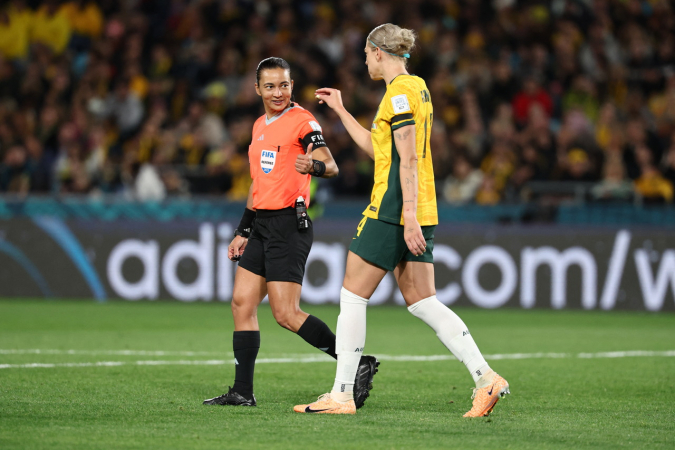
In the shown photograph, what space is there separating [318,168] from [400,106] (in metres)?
0.70

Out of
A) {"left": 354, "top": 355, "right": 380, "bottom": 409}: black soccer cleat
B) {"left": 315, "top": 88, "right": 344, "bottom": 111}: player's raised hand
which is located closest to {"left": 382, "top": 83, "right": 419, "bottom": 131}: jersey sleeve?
{"left": 315, "top": 88, "right": 344, "bottom": 111}: player's raised hand

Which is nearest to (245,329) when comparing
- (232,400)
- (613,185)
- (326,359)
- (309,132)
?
(232,400)

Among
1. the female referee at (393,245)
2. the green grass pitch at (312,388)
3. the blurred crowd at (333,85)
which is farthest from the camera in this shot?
the blurred crowd at (333,85)

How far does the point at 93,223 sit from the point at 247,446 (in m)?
10.5

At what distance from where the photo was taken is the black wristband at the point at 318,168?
19.7 feet

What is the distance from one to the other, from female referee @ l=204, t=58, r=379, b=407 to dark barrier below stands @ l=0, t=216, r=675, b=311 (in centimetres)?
782

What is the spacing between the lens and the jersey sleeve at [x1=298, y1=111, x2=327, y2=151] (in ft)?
20.7

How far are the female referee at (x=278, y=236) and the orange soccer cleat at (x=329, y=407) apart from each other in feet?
0.98

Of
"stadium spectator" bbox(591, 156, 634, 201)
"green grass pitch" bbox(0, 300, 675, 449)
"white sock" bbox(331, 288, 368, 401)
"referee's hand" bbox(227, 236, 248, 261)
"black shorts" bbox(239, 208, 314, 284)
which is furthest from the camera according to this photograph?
"stadium spectator" bbox(591, 156, 634, 201)

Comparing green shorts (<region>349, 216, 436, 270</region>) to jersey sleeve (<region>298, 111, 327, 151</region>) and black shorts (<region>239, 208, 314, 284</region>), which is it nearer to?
black shorts (<region>239, 208, 314, 284</region>)

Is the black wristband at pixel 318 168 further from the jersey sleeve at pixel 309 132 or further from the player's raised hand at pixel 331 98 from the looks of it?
the player's raised hand at pixel 331 98

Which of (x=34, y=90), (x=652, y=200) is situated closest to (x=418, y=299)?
(x=652, y=200)

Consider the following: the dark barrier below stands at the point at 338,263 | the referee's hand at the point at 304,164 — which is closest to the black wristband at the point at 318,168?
the referee's hand at the point at 304,164

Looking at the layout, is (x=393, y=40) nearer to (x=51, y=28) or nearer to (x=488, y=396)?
(x=488, y=396)
